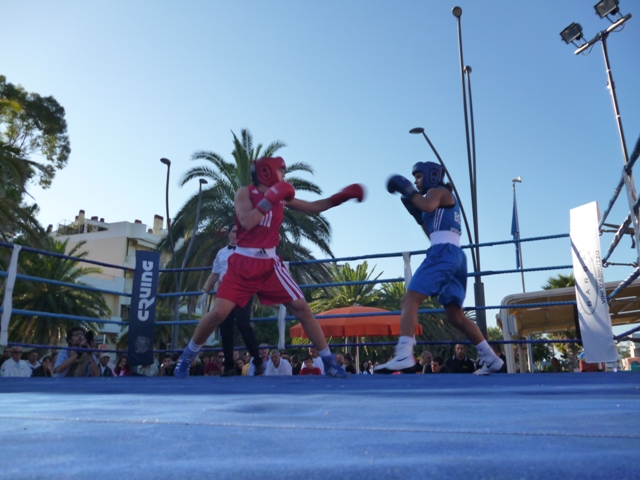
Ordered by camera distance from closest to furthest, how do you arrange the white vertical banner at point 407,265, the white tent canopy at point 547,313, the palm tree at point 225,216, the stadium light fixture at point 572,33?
the white vertical banner at point 407,265, the white tent canopy at point 547,313, the stadium light fixture at point 572,33, the palm tree at point 225,216

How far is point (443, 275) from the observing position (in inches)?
145

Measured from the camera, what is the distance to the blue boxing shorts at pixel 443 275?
368cm

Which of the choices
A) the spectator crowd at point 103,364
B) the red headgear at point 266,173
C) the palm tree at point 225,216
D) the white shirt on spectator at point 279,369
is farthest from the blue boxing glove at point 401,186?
the palm tree at point 225,216

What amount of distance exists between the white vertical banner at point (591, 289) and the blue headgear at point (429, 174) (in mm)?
1220

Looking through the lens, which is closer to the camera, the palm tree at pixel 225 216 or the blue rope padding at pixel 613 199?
the blue rope padding at pixel 613 199

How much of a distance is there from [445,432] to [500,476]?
40 centimetres

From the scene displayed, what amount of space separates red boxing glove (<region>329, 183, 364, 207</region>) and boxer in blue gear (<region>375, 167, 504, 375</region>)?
240 mm

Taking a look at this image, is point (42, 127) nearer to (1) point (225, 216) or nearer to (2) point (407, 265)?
(1) point (225, 216)

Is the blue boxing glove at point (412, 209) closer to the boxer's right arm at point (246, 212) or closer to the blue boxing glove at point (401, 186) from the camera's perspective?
the blue boxing glove at point (401, 186)

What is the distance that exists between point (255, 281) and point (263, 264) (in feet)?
0.42

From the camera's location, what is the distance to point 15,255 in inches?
196

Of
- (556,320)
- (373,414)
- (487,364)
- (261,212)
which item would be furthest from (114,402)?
(556,320)

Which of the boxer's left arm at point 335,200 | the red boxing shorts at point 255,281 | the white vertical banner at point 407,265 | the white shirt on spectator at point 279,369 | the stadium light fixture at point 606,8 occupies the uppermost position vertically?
the stadium light fixture at point 606,8

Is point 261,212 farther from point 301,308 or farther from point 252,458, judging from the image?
point 252,458
